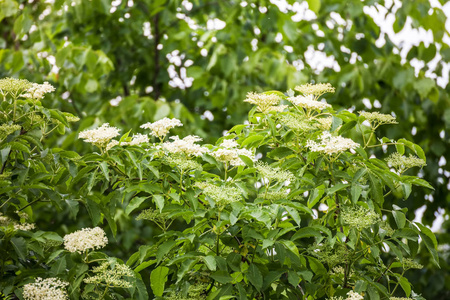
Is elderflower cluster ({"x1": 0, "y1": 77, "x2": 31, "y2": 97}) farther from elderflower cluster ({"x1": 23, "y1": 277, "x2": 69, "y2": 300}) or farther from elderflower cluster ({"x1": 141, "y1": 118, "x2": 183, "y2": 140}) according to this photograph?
elderflower cluster ({"x1": 23, "y1": 277, "x2": 69, "y2": 300})

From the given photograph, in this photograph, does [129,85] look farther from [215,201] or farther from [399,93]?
[215,201]

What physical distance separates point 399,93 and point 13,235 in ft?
9.39

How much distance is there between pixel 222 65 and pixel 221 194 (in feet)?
7.72

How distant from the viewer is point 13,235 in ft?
4.91

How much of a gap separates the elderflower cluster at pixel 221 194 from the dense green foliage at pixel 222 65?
1713mm

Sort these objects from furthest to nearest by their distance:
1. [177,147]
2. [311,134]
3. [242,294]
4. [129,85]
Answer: [129,85]
[311,134]
[177,147]
[242,294]

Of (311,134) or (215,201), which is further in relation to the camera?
(311,134)

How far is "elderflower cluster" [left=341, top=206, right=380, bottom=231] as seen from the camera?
1.38m

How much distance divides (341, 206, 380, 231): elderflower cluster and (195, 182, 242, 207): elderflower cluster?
0.28m

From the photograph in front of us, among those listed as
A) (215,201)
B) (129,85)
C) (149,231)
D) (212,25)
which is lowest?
(149,231)

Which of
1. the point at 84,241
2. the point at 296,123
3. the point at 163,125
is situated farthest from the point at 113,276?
the point at 296,123

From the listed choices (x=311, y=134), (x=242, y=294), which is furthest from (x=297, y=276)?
(x=311, y=134)

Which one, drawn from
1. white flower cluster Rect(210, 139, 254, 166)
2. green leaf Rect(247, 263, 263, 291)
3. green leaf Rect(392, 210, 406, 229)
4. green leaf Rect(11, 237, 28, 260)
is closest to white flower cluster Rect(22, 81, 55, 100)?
green leaf Rect(11, 237, 28, 260)

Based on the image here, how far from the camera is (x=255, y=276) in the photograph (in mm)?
1388
